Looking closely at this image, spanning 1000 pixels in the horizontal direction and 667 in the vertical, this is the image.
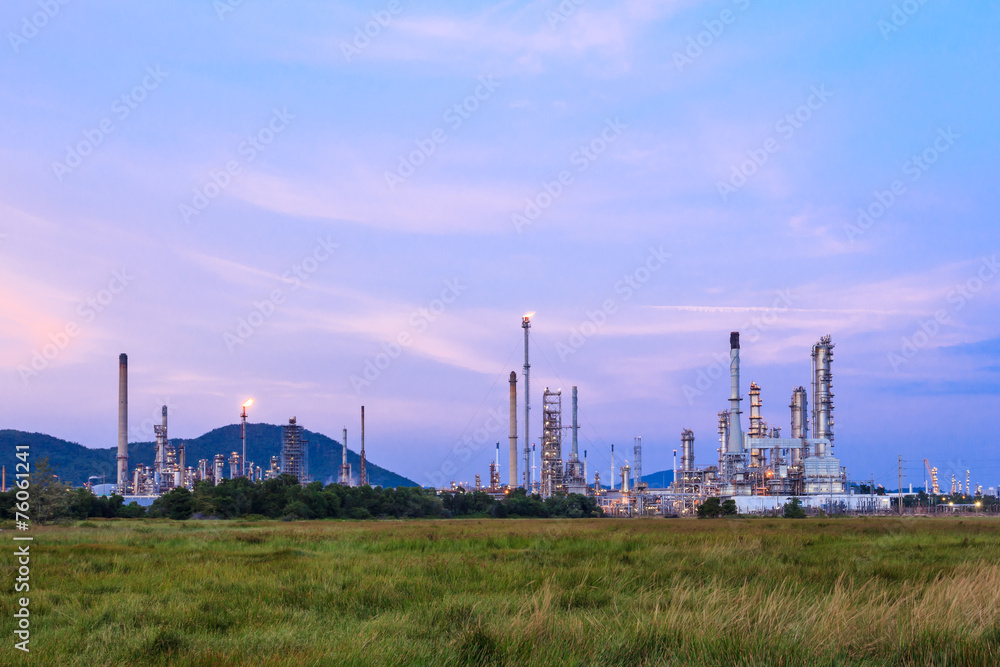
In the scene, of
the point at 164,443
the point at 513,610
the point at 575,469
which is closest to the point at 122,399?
the point at 164,443

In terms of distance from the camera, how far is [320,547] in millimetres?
24578

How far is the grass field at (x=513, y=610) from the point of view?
8.43m

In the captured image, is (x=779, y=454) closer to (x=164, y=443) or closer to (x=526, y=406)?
(x=526, y=406)

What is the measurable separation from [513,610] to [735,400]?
121m

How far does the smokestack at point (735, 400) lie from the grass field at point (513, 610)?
109739 millimetres

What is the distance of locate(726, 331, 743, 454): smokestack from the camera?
126750 millimetres

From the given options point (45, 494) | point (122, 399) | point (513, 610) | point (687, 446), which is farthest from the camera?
point (687, 446)

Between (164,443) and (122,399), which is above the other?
(122,399)

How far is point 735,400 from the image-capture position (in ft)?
415

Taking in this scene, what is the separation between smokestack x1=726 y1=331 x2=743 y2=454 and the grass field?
10974cm

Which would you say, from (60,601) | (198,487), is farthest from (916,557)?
(198,487)

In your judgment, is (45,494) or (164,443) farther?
(164,443)

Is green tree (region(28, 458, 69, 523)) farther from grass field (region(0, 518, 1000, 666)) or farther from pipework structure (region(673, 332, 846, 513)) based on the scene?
pipework structure (region(673, 332, 846, 513))

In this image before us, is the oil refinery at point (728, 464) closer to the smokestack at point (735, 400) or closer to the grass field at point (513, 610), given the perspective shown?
the smokestack at point (735, 400)
